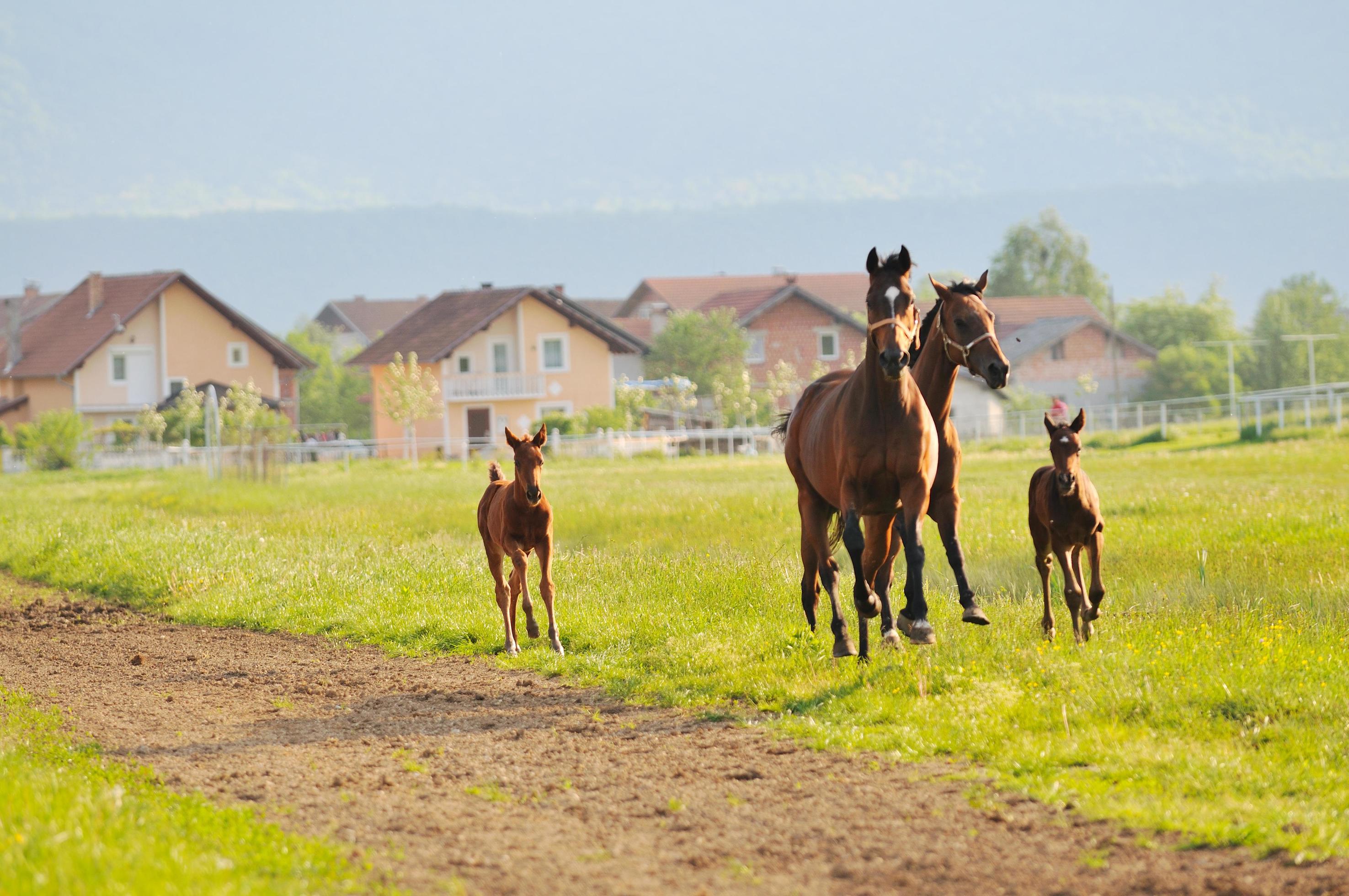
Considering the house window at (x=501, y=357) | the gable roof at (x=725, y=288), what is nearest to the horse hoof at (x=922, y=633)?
the house window at (x=501, y=357)

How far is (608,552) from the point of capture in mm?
17922

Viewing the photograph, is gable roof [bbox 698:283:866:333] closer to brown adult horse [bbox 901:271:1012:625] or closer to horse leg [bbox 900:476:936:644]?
brown adult horse [bbox 901:271:1012:625]

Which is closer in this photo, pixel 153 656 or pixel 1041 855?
pixel 1041 855

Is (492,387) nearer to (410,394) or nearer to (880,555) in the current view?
(410,394)

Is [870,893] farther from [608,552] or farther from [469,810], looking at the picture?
[608,552]

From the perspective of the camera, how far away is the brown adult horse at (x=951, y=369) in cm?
961

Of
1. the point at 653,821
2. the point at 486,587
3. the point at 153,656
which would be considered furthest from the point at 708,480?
the point at 653,821

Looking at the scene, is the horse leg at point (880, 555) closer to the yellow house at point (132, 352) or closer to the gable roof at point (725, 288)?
the yellow house at point (132, 352)

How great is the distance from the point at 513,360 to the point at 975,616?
63.3 meters

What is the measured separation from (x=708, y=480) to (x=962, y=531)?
1673cm

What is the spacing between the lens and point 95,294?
7581 centimetres

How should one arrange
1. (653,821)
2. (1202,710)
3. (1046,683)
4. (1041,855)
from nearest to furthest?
1. (1041,855)
2. (653,821)
3. (1202,710)
4. (1046,683)

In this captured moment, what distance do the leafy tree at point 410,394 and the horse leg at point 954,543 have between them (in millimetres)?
Answer: 55726

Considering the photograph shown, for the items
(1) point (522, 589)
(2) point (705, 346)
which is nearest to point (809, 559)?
(1) point (522, 589)
